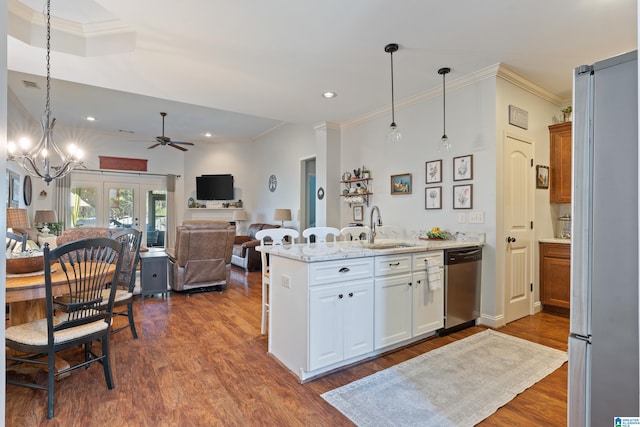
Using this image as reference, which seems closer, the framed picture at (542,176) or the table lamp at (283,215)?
the framed picture at (542,176)

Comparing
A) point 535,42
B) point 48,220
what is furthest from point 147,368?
point 48,220

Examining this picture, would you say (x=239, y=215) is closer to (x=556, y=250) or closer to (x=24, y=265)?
(x=24, y=265)

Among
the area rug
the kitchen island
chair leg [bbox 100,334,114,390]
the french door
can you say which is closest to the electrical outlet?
the kitchen island

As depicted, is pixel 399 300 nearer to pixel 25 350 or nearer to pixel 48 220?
pixel 25 350

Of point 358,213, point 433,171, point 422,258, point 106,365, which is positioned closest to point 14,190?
point 106,365

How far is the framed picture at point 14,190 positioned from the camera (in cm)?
479

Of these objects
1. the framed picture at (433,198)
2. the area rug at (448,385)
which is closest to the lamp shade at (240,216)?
the framed picture at (433,198)

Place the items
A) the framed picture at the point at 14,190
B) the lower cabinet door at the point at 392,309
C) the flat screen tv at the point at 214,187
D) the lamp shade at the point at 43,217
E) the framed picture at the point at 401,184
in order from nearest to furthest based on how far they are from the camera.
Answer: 1. the lower cabinet door at the point at 392,309
2. the framed picture at the point at 401,184
3. the framed picture at the point at 14,190
4. the lamp shade at the point at 43,217
5. the flat screen tv at the point at 214,187

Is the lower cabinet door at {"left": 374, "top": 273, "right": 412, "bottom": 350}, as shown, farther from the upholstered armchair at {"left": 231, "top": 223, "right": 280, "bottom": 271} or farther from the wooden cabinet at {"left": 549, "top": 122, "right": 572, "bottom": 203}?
the upholstered armchair at {"left": 231, "top": 223, "right": 280, "bottom": 271}

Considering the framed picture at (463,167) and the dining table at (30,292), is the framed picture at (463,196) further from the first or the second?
the dining table at (30,292)

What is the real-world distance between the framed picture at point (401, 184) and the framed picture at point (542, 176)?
1.54 metres

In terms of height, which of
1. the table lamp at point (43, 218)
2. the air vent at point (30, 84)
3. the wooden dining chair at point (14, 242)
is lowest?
the wooden dining chair at point (14, 242)

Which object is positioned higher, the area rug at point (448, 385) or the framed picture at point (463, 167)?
the framed picture at point (463, 167)

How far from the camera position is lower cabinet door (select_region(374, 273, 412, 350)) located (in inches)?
103
